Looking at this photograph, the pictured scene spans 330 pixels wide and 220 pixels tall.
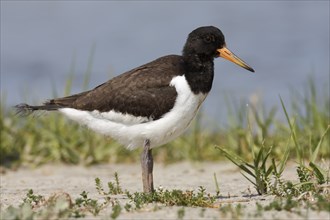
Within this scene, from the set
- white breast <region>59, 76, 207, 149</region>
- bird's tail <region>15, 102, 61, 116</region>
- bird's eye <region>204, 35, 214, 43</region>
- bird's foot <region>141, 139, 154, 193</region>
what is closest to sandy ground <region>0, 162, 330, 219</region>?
bird's foot <region>141, 139, 154, 193</region>

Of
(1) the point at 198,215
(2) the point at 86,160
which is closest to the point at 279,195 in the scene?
(1) the point at 198,215

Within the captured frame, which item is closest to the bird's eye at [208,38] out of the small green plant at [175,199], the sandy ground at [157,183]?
the sandy ground at [157,183]

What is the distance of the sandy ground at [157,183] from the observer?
15.3 feet

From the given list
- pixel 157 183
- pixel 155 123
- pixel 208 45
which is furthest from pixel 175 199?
pixel 157 183

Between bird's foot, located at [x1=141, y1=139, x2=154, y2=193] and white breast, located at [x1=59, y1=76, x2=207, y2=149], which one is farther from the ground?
white breast, located at [x1=59, y1=76, x2=207, y2=149]

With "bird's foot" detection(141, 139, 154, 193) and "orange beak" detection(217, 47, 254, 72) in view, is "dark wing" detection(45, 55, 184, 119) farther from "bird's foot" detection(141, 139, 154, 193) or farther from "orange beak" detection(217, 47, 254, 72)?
"orange beak" detection(217, 47, 254, 72)

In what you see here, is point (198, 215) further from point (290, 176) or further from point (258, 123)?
point (258, 123)

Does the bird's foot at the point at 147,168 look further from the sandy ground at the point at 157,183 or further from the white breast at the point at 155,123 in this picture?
the sandy ground at the point at 157,183

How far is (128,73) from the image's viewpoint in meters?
6.50

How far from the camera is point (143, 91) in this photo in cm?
625

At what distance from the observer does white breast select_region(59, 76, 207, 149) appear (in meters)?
6.12

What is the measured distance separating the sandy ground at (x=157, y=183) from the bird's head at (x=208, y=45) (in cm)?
139

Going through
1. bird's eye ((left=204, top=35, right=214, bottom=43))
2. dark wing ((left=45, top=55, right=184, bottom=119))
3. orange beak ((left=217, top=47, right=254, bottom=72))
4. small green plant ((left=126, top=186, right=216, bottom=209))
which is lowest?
small green plant ((left=126, top=186, right=216, bottom=209))

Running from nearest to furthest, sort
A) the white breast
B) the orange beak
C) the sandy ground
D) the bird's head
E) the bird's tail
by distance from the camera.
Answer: the sandy ground
the white breast
the bird's head
the orange beak
the bird's tail
